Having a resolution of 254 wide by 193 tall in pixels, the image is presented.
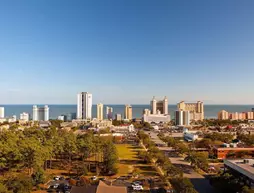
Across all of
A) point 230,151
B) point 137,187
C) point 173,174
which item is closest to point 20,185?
point 137,187

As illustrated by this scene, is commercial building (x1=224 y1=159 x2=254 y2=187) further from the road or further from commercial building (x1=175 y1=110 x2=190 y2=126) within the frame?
commercial building (x1=175 y1=110 x2=190 y2=126)

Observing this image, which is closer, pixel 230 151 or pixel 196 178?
pixel 196 178

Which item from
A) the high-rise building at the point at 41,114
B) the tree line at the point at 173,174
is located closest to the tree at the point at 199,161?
the tree line at the point at 173,174

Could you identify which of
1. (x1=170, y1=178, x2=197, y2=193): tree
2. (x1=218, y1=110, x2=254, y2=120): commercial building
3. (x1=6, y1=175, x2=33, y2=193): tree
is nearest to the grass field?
(x1=170, y1=178, x2=197, y2=193): tree

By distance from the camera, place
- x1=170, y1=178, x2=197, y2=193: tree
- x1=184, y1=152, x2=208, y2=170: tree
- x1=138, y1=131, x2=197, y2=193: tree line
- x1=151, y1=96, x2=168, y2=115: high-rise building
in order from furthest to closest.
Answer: x1=151, y1=96, x2=168, y2=115: high-rise building, x1=184, y1=152, x2=208, y2=170: tree, x1=138, y1=131, x2=197, y2=193: tree line, x1=170, y1=178, x2=197, y2=193: tree

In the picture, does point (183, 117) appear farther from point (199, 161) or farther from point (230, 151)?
point (199, 161)

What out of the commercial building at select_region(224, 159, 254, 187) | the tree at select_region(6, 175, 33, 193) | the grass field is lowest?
the grass field
